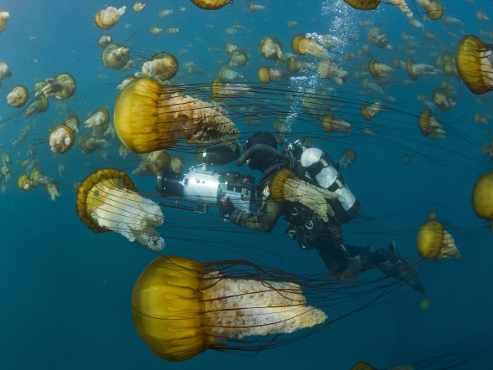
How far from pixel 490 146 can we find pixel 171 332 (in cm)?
879

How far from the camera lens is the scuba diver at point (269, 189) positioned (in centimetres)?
536

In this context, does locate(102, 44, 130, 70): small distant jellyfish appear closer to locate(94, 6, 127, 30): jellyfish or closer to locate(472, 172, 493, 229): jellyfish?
locate(94, 6, 127, 30): jellyfish

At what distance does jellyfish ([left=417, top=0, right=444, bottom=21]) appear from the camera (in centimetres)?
879

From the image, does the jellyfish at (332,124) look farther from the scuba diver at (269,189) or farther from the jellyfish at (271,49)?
the scuba diver at (269,189)

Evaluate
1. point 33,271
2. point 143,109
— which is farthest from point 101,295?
point 143,109

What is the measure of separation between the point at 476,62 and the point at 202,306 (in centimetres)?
296

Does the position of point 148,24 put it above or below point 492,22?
below

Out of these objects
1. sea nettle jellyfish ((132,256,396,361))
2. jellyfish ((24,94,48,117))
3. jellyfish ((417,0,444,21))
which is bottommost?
jellyfish ((24,94,48,117))

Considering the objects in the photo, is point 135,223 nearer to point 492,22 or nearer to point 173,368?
point 173,368

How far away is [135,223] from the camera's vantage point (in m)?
5.22

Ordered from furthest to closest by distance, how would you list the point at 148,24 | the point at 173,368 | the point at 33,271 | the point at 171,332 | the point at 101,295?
the point at 148,24, the point at 33,271, the point at 101,295, the point at 173,368, the point at 171,332

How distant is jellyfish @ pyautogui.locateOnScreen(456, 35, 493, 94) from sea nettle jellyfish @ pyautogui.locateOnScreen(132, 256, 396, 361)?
7.46ft

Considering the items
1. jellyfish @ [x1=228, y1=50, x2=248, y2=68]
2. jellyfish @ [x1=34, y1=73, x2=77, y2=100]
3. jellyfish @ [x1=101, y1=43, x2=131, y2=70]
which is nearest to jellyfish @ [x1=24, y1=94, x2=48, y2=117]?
jellyfish @ [x1=34, y1=73, x2=77, y2=100]

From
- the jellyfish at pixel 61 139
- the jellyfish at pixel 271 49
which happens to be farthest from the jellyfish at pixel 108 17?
the jellyfish at pixel 271 49
